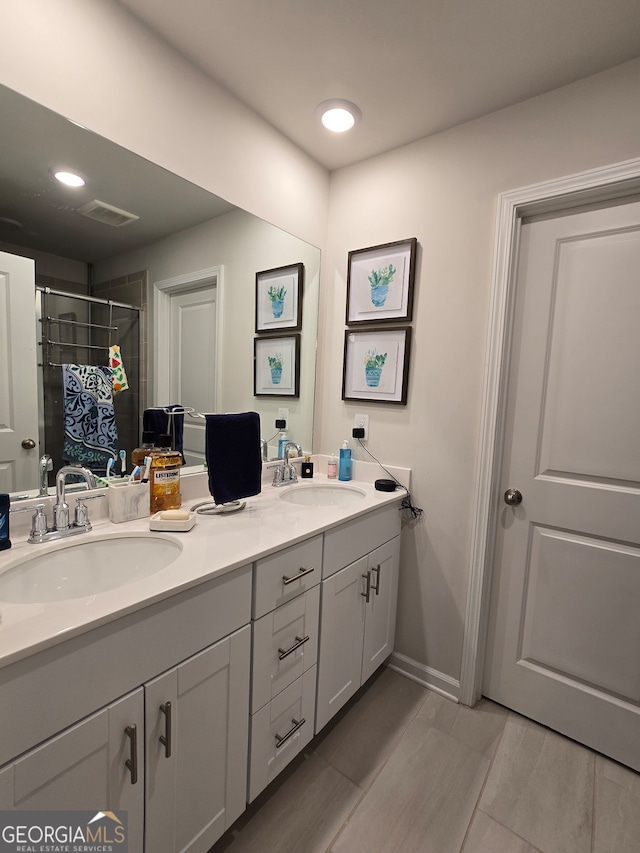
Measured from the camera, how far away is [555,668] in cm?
155

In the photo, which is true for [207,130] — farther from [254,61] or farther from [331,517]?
[331,517]

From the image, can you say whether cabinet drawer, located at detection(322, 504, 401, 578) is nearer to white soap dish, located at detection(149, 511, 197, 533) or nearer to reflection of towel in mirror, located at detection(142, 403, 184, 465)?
white soap dish, located at detection(149, 511, 197, 533)

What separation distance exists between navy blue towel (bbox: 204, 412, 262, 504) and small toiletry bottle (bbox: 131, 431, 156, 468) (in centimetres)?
18

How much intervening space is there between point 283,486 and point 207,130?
1.40 metres

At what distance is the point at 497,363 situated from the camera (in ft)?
5.02

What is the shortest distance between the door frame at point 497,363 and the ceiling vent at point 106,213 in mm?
1313

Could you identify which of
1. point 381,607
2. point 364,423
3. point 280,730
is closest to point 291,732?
point 280,730

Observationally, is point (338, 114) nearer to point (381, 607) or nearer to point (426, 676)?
point (381, 607)

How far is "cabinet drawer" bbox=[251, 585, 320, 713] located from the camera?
110 centimetres

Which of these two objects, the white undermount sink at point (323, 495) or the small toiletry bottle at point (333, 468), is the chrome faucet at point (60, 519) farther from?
the small toiletry bottle at point (333, 468)

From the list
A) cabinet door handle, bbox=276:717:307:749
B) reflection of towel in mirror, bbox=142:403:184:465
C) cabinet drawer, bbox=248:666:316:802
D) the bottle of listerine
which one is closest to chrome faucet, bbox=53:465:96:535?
the bottle of listerine

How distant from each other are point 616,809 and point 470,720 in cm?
48

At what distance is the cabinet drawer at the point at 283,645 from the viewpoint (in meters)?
1.10

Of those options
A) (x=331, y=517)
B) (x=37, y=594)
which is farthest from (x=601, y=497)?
(x=37, y=594)
